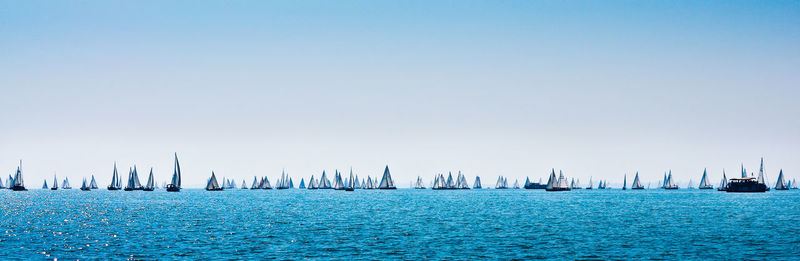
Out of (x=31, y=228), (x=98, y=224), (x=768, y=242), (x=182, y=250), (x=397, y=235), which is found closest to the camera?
(x=182, y=250)

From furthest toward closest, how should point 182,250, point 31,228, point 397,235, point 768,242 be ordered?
point 31,228
point 397,235
point 768,242
point 182,250

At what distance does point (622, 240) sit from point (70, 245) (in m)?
53.0

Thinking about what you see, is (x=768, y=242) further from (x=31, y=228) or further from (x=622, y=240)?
(x=31, y=228)

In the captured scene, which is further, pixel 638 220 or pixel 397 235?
pixel 638 220

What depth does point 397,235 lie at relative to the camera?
226 feet

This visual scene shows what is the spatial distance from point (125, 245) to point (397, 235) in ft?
88.9

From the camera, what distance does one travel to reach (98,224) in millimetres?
83000

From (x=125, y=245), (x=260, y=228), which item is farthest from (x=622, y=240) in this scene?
(x=125, y=245)

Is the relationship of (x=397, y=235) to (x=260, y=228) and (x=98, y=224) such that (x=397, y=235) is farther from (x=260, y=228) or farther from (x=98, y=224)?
(x=98, y=224)

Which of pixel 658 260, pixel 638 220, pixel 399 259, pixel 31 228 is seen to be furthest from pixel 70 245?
pixel 638 220

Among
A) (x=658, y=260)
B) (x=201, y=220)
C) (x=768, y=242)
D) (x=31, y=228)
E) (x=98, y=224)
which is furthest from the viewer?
(x=201, y=220)

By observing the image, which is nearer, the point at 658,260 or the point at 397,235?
the point at 658,260

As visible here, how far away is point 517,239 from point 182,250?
106 ft

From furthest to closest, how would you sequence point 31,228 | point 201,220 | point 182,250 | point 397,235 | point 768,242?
point 201,220 → point 31,228 → point 397,235 → point 768,242 → point 182,250
